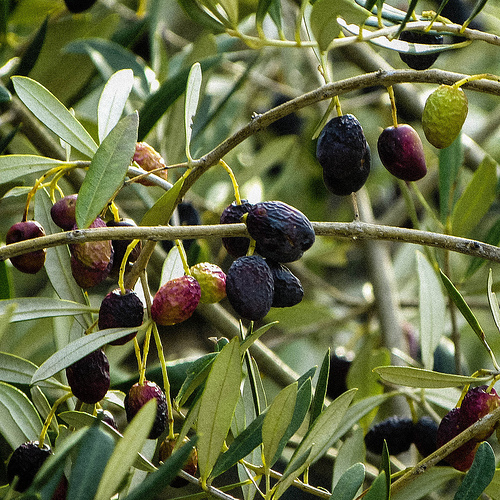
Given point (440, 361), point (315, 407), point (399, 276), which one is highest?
point (315, 407)

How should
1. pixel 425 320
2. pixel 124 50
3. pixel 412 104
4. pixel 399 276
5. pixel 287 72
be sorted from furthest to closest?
pixel 287 72 → pixel 399 276 → pixel 412 104 → pixel 124 50 → pixel 425 320

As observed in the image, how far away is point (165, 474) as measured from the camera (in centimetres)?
46

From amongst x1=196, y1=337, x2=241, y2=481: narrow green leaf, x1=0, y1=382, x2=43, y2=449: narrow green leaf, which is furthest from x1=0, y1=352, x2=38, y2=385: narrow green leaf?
x1=196, y1=337, x2=241, y2=481: narrow green leaf

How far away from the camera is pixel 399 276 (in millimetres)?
1865

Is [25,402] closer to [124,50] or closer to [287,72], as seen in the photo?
[124,50]

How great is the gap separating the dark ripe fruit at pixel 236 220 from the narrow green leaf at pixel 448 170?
0.51 metres

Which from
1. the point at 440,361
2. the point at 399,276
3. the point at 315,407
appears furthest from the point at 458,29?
the point at 399,276

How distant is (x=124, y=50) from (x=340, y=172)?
26.0 inches

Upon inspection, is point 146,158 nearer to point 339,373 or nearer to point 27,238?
point 27,238

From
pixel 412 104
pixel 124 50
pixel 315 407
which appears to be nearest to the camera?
pixel 315 407

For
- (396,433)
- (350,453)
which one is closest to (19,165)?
(350,453)

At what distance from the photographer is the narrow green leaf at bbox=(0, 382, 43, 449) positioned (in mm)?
674

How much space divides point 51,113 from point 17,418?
33cm

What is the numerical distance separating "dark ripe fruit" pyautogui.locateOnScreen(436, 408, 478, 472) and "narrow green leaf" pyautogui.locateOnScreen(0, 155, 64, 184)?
0.51 m
